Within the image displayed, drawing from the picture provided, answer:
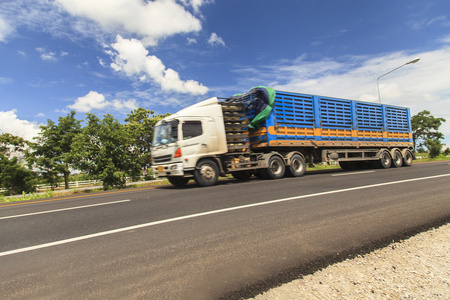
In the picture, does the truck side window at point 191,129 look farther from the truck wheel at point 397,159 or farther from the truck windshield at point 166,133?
the truck wheel at point 397,159

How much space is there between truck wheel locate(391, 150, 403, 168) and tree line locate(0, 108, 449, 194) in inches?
585

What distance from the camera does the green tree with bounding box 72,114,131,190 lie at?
16.0m

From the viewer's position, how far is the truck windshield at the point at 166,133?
345 inches

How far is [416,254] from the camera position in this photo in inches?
101

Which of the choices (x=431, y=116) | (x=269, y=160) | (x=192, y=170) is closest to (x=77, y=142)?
(x=192, y=170)

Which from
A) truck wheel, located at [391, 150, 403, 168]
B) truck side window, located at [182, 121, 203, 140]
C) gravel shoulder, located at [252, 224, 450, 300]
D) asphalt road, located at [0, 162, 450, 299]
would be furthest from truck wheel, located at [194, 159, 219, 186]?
truck wheel, located at [391, 150, 403, 168]

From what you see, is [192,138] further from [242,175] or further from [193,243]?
[193,243]

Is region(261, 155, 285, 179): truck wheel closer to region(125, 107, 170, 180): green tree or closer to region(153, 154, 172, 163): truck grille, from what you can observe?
region(153, 154, 172, 163): truck grille

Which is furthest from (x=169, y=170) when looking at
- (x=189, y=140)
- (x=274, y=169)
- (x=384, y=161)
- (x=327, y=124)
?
(x=384, y=161)

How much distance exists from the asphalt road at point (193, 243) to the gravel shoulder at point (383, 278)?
0.16 m

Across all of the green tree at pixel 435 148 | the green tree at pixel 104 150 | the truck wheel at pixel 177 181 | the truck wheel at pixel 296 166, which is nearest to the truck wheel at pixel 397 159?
the truck wheel at pixel 296 166

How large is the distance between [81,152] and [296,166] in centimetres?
1359

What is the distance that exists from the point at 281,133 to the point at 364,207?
6386 mm

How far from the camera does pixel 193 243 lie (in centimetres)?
311
